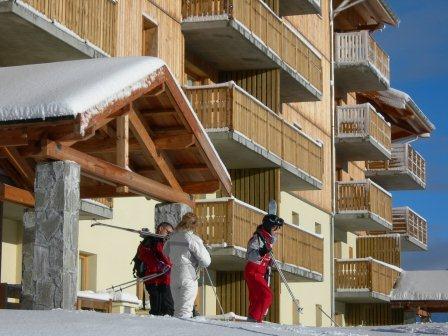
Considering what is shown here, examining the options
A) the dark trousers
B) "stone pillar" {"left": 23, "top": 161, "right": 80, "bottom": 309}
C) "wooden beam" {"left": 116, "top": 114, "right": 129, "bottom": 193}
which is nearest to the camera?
"stone pillar" {"left": 23, "top": 161, "right": 80, "bottom": 309}

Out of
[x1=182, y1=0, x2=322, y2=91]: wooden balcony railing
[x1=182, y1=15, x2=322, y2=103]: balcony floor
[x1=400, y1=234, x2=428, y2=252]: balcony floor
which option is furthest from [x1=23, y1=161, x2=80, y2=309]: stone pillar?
[x1=400, y1=234, x2=428, y2=252]: balcony floor

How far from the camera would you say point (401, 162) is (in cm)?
4981

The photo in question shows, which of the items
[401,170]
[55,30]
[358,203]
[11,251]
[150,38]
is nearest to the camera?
[55,30]

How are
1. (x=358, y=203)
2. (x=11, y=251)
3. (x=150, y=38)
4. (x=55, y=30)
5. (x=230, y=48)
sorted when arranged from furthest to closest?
(x=358, y=203) < (x=230, y=48) < (x=150, y=38) < (x=11, y=251) < (x=55, y=30)

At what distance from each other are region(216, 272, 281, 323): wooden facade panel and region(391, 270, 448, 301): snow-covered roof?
46.9ft

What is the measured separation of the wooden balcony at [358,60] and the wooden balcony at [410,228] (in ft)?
22.9

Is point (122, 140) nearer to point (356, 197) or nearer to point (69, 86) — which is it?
point (69, 86)

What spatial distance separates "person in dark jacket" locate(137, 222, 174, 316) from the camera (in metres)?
18.0

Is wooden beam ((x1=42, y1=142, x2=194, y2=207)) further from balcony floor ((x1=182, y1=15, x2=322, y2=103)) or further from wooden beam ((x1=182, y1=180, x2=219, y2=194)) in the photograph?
balcony floor ((x1=182, y1=15, x2=322, y2=103))

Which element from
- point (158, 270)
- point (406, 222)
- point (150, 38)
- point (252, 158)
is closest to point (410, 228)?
point (406, 222)

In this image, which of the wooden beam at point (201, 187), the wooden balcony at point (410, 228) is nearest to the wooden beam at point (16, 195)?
the wooden beam at point (201, 187)

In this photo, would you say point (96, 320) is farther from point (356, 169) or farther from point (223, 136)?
point (356, 169)

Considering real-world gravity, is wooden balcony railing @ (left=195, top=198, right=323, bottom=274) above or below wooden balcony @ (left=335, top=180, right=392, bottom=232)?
below

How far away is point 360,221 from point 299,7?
35.5ft
